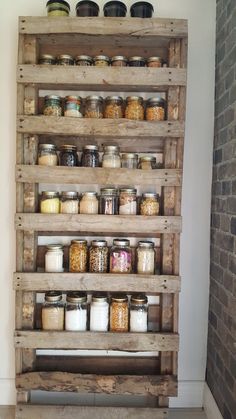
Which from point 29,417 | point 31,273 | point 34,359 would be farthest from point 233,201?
point 29,417

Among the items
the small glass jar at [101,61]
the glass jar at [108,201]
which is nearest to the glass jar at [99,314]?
the glass jar at [108,201]

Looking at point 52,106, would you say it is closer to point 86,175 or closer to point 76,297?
point 86,175

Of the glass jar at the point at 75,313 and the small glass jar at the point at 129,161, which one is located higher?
the small glass jar at the point at 129,161

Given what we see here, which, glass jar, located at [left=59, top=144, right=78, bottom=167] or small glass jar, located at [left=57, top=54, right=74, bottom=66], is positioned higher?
small glass jar, located at [left=57, top=54, right=74, bottom=66]

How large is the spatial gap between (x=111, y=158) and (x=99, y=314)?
68 centimetres

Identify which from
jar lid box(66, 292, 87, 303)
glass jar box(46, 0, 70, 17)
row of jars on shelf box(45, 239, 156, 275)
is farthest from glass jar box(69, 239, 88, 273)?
glass jar box(46, 0, 70, 17)

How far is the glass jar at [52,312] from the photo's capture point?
1.50 meters

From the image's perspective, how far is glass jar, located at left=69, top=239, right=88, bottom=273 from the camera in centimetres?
150

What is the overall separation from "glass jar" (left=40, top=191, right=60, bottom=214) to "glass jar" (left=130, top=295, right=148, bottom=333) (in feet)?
1.72

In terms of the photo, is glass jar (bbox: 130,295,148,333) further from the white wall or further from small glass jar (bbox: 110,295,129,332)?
the white wall

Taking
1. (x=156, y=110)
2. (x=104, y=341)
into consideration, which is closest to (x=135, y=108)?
(x=156, y=110)

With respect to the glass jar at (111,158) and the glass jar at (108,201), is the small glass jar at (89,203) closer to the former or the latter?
the glass jar at (108,201)

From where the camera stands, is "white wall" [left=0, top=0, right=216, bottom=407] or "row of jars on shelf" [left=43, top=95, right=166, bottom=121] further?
"white wall" [left=0, top=0, right=216, bottom=407]

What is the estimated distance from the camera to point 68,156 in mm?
1502
